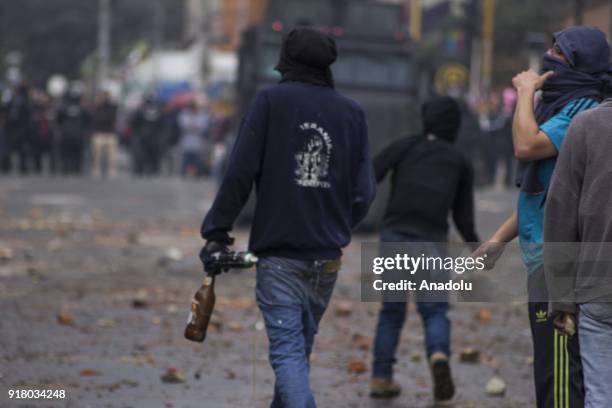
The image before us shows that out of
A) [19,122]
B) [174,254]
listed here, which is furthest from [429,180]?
[19,122]

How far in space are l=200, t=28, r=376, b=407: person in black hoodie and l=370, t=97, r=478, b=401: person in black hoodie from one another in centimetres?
Result: 205

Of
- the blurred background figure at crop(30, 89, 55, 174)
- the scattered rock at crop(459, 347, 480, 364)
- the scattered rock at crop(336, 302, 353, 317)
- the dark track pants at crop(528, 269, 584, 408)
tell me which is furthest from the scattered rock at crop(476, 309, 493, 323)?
the blurred background figure at crop(30, 89, 55, 174)

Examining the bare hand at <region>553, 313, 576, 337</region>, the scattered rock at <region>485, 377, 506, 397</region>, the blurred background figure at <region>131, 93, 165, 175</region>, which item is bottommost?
the blurred background figure at <region>131, 93, 165, 175</region>

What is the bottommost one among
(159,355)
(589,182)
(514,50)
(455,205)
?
(514,50)

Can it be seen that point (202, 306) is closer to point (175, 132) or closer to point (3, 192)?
point (3, 192)

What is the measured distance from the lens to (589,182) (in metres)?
5.01

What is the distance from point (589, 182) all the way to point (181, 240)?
43.3 feet

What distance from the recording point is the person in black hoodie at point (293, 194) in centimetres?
602

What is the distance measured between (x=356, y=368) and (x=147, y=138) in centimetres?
2628

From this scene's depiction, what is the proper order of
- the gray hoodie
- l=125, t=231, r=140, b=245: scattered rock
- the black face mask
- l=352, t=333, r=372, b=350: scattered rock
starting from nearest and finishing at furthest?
the gray hoodie, the black face mask, l=352, t=333, r=372, b=350: scattered rock, l=125, t=231, r=140, b=245: scattered rock

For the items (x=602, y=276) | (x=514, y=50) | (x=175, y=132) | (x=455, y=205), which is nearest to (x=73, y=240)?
(x=455, y=205)

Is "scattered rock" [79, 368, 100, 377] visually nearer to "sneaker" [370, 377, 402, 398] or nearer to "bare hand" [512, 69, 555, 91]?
"sneaker" [370, 377, 402, 398]

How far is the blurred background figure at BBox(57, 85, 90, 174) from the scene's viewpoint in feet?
108

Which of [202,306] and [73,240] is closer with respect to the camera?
[202,306]
